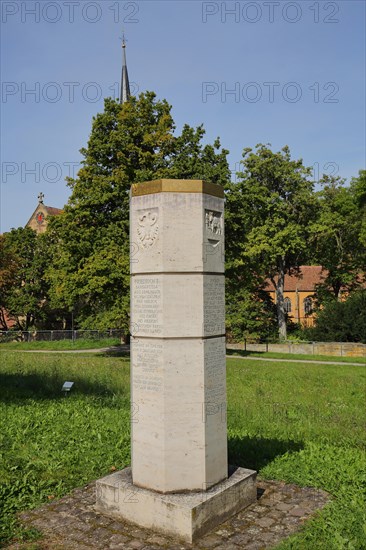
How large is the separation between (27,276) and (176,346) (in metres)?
35.8

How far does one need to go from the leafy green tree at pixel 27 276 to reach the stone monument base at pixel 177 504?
34.5 meters

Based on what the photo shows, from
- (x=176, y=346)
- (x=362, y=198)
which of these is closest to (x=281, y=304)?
(x=362, y=198)

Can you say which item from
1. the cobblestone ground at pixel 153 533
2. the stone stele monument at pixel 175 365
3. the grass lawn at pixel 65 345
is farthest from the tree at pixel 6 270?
the stone stele monument at pixel 175 365

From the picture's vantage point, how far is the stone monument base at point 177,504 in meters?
5.38

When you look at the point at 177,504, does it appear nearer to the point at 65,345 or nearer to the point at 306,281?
the point at 65,345

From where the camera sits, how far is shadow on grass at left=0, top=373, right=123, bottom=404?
41.0ft

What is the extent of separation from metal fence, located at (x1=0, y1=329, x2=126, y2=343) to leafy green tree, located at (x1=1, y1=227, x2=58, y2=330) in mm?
1534

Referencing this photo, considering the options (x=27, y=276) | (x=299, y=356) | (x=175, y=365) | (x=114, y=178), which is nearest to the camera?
(x=175, y=365)

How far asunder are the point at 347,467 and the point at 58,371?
11799 mm

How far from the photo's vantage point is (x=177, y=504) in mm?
5453

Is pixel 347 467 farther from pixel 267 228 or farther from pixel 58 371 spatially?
pixel 267 228

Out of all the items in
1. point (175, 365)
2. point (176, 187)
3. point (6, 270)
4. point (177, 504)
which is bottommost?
point (177, 504)

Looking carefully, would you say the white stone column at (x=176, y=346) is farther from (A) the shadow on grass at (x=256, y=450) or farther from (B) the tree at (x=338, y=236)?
(B) the tree at (x=338, y=236)

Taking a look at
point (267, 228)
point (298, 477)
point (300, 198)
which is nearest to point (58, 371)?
point (298, 477)
